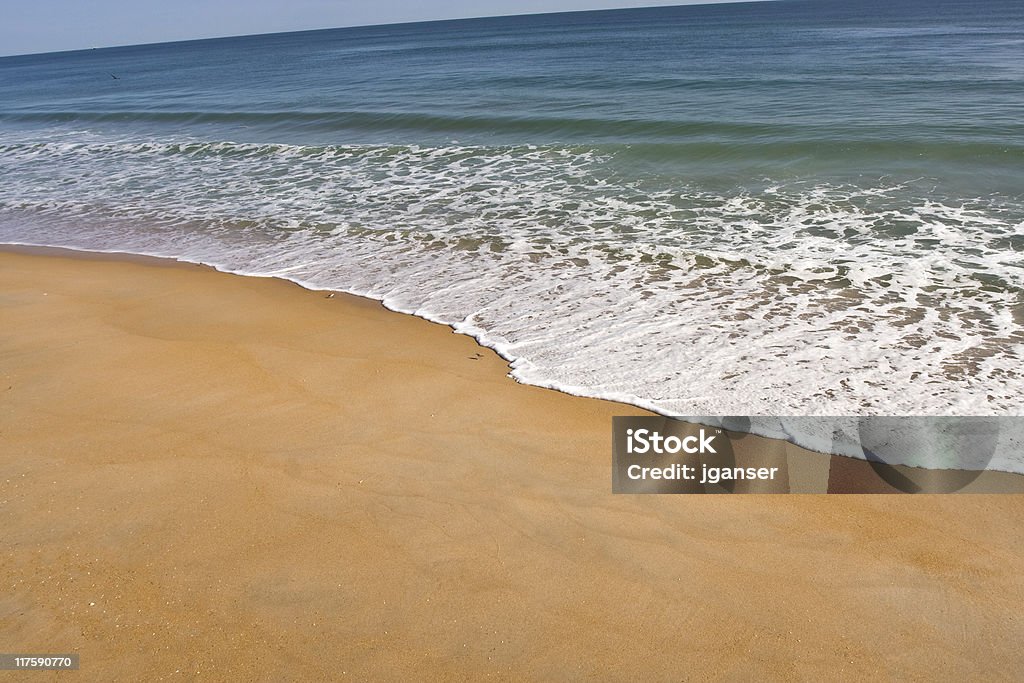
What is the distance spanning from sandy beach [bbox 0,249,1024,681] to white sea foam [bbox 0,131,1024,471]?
2.92 feet

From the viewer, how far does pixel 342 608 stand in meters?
3.19

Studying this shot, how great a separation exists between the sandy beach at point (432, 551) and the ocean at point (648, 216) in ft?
3.38

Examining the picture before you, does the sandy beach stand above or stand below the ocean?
below

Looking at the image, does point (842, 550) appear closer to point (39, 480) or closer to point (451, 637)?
point (451, 637)

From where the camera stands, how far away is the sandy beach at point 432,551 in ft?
9.68

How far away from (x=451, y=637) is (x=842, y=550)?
2.01 metres

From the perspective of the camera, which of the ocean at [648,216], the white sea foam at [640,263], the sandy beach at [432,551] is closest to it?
the sandy beach at [432,551]

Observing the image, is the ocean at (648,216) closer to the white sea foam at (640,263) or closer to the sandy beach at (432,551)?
the white sea foam at (640,263)

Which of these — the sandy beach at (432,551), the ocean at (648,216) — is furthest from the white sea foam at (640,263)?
the sandy beach at (432,551)

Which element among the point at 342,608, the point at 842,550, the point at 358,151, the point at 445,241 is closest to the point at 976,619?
the point at 842,550

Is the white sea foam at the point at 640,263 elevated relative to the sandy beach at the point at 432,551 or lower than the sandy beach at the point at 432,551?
elevated

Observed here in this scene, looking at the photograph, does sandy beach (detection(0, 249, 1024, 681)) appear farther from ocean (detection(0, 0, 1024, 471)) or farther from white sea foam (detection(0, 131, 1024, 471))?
ocean (detection(0, 0, 1024, 471))

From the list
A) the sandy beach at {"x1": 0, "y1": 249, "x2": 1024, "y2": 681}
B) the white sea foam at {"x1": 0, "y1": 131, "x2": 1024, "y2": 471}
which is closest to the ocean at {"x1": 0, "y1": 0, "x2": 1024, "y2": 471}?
the white sea foam at {"x1": 0, "y1": 131, "x2": 1024, "y2": 471}

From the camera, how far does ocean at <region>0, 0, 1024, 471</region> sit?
548 cm
